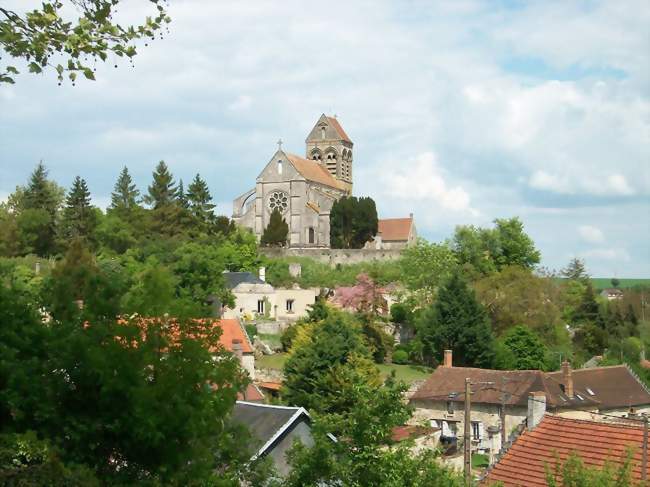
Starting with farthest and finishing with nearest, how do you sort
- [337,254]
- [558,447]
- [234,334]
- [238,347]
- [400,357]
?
[337,254] → [400,357] → [234,334] → [238,347] → [558,447]

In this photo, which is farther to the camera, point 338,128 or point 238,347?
point 338,128

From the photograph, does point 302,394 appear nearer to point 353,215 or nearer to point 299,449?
point 299,449

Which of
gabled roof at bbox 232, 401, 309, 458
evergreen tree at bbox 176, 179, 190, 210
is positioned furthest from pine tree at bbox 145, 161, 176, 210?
gabled roof at bbox 232, 401, 309, 458

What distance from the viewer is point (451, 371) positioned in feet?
137

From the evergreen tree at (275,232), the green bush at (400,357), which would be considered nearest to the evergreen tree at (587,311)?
the green bush at (400,357)

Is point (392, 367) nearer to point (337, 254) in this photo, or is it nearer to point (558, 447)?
point (337, 254)

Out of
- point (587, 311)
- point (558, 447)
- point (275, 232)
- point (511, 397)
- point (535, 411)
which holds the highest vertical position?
point (275, 232)

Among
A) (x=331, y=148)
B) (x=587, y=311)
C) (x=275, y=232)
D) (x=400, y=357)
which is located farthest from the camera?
(x=331, y=148)

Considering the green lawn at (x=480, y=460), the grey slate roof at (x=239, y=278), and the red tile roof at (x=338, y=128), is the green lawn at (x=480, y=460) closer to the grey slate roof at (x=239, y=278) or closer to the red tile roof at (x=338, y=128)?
the grey slate roof at (x=239, y=278)

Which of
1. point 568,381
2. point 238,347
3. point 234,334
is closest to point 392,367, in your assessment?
point 234,334

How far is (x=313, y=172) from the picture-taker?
81.3 meters

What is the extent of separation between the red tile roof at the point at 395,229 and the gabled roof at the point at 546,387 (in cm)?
4010

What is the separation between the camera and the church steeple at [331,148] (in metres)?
91.9

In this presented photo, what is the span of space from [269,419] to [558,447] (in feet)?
27.0
